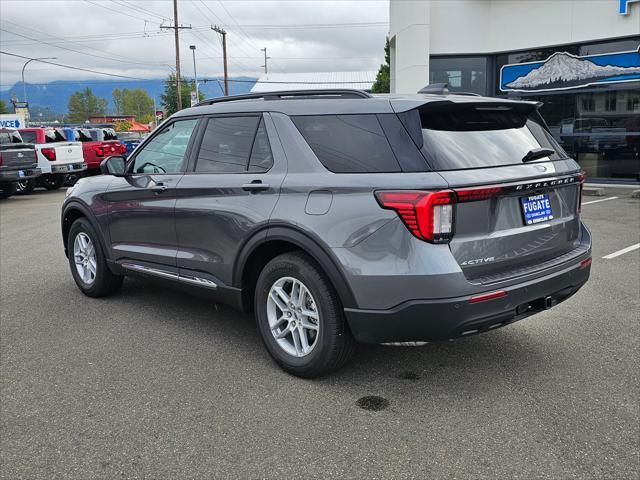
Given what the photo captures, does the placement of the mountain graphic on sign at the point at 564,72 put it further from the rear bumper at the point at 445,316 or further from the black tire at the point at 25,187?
the black tire at the point at 25,187

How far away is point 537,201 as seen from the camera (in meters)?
3.61

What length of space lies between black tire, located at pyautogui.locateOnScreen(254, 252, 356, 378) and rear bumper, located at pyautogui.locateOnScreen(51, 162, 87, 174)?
1538cm

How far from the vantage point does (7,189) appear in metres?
16.0

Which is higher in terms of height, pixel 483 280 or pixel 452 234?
pixel 452 234

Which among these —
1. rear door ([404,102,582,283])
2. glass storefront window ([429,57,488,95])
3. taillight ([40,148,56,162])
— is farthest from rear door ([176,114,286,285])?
taillight ([40,148,56,162])

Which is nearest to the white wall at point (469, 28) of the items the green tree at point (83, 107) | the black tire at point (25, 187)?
the black tire at point (25, 187)

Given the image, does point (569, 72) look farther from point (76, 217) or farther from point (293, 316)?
point (293, 316)

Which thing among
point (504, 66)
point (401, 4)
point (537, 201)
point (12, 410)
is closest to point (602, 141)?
point (504, 66)

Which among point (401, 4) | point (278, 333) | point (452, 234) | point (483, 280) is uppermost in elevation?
point (401, 4)

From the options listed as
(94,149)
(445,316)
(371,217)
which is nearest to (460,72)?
(94,149)

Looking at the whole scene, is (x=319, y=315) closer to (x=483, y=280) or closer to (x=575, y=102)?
(x=483, y=280)

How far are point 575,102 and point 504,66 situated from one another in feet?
7.49

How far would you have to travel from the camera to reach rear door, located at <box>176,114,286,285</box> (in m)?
3.94

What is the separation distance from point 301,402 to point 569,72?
48.9 ft
